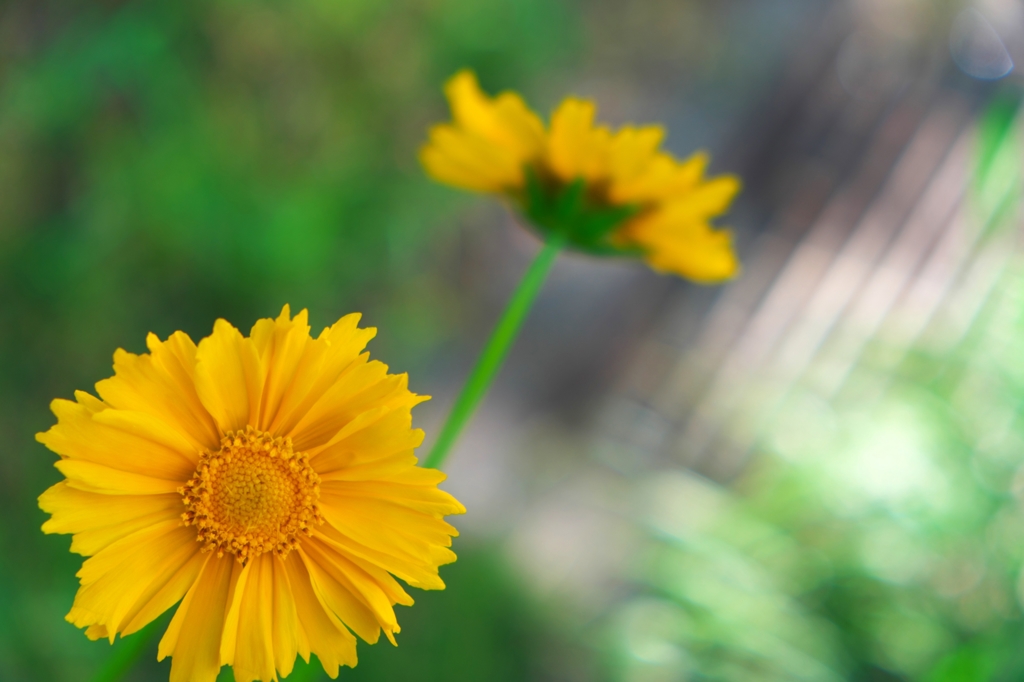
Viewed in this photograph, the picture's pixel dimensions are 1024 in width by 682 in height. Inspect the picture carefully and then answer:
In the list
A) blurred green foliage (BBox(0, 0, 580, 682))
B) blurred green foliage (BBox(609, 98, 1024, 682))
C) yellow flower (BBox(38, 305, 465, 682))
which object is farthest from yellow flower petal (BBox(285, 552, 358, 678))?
blurred green foliage (BBox(609, 98, 1024, 682))

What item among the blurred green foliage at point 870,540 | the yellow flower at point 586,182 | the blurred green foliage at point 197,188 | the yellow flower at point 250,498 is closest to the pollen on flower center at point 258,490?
the yellow flower at point 250,498

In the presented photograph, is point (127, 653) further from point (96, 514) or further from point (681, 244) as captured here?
point (681, 244)

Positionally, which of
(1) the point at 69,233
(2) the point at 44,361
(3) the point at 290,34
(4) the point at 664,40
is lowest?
(2) the point at 44,361

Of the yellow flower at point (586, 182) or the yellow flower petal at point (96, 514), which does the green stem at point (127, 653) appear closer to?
the yellow flower petal at point (96, 514)

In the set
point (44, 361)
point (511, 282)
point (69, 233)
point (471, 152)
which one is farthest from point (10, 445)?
point (511, 282)

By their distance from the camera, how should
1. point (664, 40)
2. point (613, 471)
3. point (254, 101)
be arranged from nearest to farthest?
point (254, 101), point (613, 471), point (664, 40)

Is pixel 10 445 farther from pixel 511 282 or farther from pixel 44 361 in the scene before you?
pixel 511 282

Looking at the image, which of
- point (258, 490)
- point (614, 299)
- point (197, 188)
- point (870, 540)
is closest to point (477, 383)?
point (258, 490)
